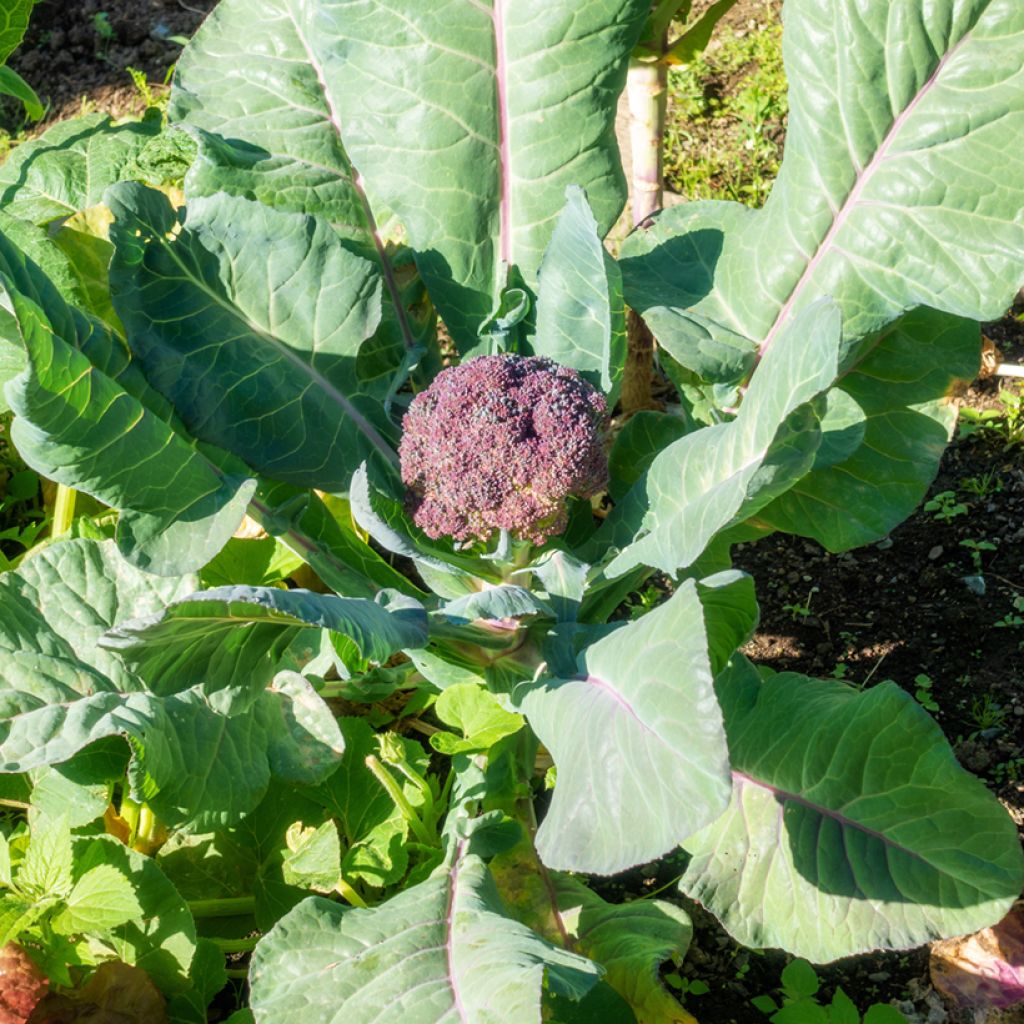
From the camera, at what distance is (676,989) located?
6.53 ft

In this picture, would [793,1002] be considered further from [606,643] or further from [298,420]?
[298,420]

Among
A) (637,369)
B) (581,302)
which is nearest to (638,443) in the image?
(581,302)

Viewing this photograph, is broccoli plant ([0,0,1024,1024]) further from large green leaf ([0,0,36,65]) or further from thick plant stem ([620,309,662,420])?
thick plant stem ([620,309,662,420])

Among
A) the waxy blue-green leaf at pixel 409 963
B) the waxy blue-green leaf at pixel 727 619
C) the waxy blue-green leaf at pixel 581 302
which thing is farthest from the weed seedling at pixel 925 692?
the waxy blue-green leaf at pixel 409 963

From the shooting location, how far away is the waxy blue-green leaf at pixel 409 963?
1.46 m

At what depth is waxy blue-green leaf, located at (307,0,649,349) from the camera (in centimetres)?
180

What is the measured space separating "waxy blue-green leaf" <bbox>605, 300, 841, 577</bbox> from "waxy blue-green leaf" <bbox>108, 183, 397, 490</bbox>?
556 mm

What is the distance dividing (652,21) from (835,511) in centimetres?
97

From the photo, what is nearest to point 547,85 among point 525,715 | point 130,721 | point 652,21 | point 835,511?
point 652,21

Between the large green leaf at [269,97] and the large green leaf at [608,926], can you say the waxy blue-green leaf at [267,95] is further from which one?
the large green leaf at [608,926]

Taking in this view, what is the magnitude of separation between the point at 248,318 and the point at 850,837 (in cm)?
118

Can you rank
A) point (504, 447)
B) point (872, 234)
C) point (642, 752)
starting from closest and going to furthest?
point (642, 752) → point (504, 447) → point (872, 234)

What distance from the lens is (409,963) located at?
5.15 feet

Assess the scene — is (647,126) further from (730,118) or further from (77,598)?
(77,598)
